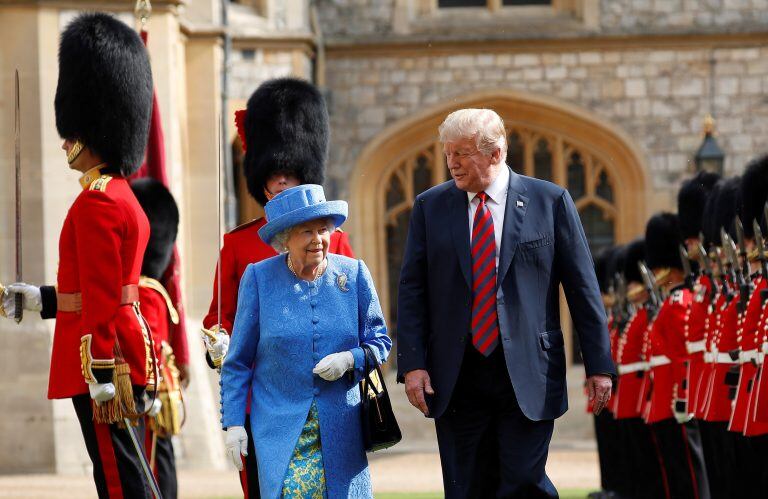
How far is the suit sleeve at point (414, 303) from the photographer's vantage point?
509 cm

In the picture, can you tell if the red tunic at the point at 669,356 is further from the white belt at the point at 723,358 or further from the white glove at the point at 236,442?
the white glove at the point at 236,442

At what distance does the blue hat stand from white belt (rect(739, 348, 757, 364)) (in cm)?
217

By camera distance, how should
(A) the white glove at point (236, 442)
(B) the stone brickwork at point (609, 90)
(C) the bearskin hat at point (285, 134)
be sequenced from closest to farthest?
(A) the white glove at point (236, 442) → (C) the bearskin hat at point (285, 134) → (B) the stone brickwork at point (609, 90)

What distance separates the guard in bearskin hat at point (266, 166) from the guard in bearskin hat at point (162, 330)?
3.95ft

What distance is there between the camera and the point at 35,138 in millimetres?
10836

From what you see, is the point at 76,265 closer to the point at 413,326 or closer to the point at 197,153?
the point at 413,326

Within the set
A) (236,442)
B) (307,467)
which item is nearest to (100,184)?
(236,442)

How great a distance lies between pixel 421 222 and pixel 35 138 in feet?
20.1

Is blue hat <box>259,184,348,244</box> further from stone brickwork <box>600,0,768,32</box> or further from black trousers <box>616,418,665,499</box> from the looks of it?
stone brickwork <box>600,0,768,32</box>

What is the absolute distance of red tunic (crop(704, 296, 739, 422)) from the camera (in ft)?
22.7

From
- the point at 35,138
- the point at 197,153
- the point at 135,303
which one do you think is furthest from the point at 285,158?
the point at 197,153

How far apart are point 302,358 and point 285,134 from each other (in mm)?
1327

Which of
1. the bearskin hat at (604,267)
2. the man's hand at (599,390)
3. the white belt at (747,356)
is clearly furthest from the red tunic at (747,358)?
the bearskin hat at (604,267)

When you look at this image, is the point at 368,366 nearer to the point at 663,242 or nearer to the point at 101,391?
the point at 101,391
